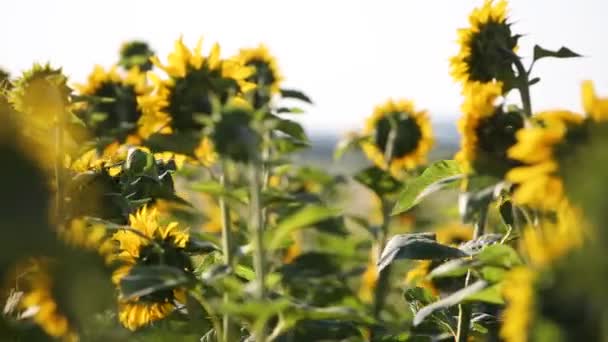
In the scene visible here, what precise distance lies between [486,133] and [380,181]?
1725mm

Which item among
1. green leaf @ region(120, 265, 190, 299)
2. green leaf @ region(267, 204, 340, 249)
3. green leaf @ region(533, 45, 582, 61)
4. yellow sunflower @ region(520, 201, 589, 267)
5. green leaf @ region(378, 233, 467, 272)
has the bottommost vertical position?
green leaf @ region(378, 233, 467, 272)

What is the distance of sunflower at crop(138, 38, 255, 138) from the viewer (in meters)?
1.68

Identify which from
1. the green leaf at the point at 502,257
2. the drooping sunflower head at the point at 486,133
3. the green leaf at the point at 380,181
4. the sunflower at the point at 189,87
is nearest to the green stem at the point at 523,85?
the drooping sunflower head at the point at 486,133

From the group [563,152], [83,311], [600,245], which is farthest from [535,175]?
[83,311]

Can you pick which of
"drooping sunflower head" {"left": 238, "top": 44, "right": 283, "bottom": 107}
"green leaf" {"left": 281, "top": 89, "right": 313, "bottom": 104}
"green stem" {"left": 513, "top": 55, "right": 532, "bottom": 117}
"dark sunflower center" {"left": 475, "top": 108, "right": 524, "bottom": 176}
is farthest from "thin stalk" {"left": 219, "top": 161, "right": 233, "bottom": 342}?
"drooping sunflower head" {"left": 238, "top": 44, "right": 283, "bottom": 107}

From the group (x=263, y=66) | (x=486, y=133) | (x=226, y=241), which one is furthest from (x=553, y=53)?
(x=263, y=66)

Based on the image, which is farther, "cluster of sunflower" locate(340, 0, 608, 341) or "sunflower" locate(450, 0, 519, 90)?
"sunflower" locate(450, 0, 519, 90)

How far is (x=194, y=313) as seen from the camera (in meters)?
1.79

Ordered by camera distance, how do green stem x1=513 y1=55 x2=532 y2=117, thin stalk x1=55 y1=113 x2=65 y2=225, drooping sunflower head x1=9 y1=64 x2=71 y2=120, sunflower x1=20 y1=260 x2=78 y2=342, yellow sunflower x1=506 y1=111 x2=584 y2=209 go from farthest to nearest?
green stem x1=513 y1=55 x2=532 y2=117
drooping sunflower head x1=9 y1=64 x2=71 y2=120
thin stalk x1=55 y1=113 x2=65 y2=225
sunflower x1=20 y1=260 x2=78 y2=342
yellow sunflower x1=506 y1=111 x2=584 y2=209

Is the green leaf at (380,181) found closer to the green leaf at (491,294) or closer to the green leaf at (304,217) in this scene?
the green leaf at (491,294)

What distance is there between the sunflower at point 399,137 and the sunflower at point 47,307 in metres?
3.03

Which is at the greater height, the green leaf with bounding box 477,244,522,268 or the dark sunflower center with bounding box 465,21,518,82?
the dark sunflower center with bounding box 465,21,518,82

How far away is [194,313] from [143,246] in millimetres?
141

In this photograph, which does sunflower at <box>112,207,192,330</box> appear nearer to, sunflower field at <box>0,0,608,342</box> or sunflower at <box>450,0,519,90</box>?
sunflower field at <box>0,0,608,342</box>
